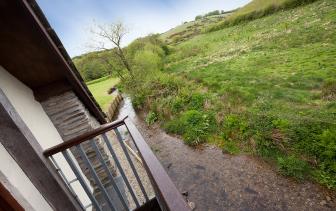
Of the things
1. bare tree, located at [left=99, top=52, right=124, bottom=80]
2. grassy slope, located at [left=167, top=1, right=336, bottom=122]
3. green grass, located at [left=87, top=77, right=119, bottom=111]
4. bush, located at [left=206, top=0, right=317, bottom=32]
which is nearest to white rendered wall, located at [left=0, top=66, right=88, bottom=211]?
grassy slope, located at [left=167, top=1, right=336, bottom=122]

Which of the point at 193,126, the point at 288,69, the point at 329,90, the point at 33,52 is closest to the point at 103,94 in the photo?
the point at 193,126

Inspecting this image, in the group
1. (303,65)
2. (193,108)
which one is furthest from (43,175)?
(303,65)

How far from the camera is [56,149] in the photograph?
2605mm

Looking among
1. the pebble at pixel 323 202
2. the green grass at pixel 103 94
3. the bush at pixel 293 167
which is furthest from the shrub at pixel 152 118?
the pebble at pixel 323 202

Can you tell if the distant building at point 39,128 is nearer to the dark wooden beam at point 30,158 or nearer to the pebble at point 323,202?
the dark wooden beam at point 30,158

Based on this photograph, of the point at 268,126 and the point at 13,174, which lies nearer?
the point at 13,174

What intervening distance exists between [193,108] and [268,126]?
12.2 ft

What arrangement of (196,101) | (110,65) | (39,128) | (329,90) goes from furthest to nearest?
(110,65) < (196,101) < (329,90) < (39,128)

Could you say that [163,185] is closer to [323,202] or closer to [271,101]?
[323,202]

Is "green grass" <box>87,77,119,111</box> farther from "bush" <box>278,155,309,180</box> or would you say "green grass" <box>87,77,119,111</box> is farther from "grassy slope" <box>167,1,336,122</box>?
"bush" <box>278,155,309,180</box>

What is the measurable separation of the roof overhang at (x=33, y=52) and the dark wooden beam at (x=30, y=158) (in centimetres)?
85

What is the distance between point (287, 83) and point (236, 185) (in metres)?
4.67

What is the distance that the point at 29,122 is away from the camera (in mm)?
3180

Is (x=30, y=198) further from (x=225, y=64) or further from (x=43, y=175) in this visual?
(x=225, y=64)
